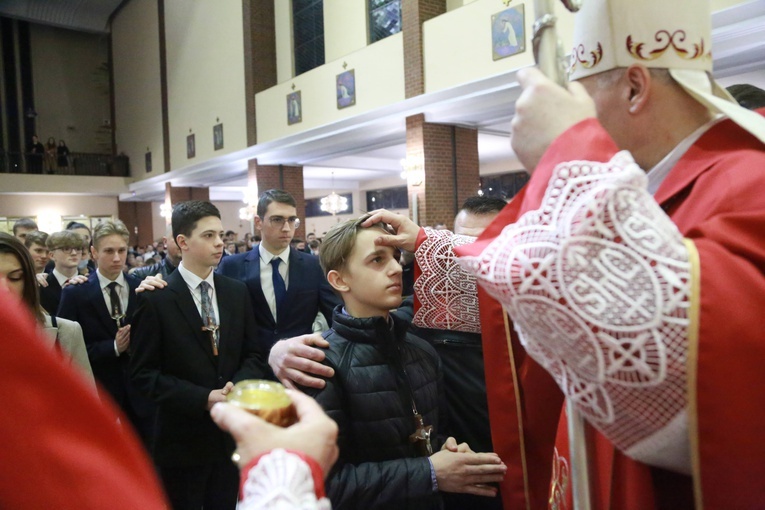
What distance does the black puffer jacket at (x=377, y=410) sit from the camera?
1460 mm

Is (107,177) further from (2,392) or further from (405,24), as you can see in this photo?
(2,392)

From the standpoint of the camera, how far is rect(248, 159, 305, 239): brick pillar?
1339 cm

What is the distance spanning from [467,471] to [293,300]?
8.10 ft

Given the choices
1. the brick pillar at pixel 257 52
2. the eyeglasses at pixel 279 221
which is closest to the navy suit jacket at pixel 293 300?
the eyeglasses at pixel 279 221

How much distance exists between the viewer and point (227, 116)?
1407 cm

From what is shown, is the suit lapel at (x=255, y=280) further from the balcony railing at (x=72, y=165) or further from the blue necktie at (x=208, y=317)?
the balcony railing at (x=72, y=165)

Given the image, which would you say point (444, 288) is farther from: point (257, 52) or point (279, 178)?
point (257, 52)

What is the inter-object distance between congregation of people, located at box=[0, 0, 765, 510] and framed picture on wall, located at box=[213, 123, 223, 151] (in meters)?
13.5

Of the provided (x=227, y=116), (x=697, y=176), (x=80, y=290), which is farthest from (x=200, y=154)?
(x=697, y=176)

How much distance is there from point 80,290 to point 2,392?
3.47 m

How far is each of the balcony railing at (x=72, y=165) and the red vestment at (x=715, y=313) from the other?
22053 mm

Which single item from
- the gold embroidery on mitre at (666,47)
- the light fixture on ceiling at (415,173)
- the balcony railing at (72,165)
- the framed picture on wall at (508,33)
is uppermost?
the balcony railing at (72,165)

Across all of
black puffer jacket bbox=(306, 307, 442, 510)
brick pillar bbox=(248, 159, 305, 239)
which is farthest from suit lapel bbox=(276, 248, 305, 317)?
brick pillar bbox=(248, 159, 305, 239)

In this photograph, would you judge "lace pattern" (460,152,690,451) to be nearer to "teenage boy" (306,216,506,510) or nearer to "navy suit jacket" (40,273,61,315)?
"teenage boy" (306,216,506,510)
